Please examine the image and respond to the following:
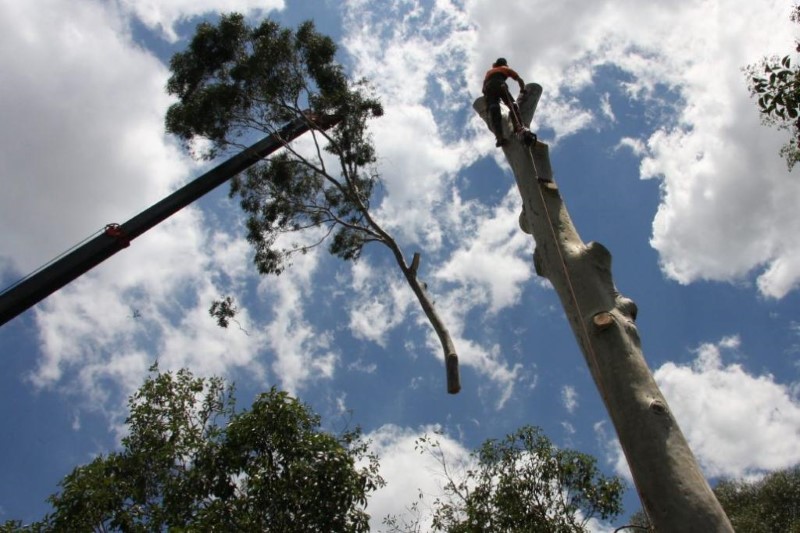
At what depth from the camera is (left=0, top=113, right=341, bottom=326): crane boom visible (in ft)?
37.8

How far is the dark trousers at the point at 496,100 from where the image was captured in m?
4.31

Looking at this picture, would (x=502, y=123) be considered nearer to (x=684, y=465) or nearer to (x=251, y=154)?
(x=684, y=465)

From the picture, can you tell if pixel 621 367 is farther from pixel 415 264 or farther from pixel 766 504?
pixel 766 504

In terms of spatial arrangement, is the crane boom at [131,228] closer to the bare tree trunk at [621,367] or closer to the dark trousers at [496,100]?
the dark trousers at [496,100]

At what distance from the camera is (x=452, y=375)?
25.1 ft

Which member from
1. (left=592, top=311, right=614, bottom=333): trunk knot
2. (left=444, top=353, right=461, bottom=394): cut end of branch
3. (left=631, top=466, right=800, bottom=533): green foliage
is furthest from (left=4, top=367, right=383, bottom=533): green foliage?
(left=631, top=466, right=800, bottom=533): green foliage

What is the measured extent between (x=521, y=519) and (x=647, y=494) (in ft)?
20.9

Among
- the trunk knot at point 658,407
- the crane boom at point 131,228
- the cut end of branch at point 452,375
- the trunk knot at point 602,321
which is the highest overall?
the crane boom at point 131,228

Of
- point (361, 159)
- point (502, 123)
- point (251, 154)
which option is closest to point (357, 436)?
point (502, 123)

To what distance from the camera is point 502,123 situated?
4.30 m

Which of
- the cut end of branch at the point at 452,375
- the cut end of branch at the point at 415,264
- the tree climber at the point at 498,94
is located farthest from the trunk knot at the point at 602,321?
the cut end of branch at the point at 415,264

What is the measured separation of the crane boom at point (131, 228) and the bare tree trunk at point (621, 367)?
29.1ft

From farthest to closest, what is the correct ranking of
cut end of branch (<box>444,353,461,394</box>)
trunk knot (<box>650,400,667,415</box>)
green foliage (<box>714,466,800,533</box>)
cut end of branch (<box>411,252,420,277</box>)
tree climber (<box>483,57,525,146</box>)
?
green foliage (<box>714,466,800,533</box>), cut end of branch (<box>411,252,420,277</box>), cut end of branch (<box>444,353,461,394</box>), tree climber (<box>483,57,525,146</box>), trunk knot (<box>650,400,667,415</box>)

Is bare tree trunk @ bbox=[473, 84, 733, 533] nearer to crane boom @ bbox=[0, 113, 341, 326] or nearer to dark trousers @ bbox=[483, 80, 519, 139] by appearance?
dark trousers @ bbox=[483, 80, 519, 139]
